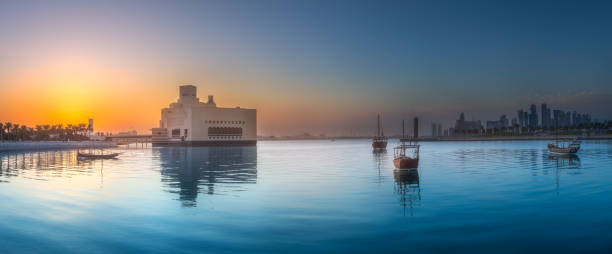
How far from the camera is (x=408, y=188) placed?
94.0 ft

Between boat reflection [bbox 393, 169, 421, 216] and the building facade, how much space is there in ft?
459

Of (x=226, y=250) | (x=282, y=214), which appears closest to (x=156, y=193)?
(x=282, y=214)

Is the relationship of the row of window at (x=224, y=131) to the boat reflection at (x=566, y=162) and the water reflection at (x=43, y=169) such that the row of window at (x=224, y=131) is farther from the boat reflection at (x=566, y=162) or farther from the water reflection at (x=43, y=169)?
the boat reflection at (x=566, y=162)

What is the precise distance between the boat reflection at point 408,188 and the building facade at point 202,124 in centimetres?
13982

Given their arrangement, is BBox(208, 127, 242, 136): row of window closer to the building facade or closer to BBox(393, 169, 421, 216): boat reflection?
the building facade

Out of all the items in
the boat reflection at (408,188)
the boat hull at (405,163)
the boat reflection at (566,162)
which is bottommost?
the boat reflection at (566,162)

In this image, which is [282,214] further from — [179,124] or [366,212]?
[179,124]

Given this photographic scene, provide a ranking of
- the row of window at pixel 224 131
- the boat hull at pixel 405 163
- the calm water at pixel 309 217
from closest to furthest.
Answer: the calm water at pixel 309 217
the boat hull at pixel 405 163
the row of window at pixel 224 131

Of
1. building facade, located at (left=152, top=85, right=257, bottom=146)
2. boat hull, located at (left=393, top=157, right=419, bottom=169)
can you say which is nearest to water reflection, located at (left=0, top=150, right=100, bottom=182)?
boat hull, located at (left=393, top=157, right=419, bottom=169)

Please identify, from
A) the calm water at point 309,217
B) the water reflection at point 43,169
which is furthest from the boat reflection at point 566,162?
the water reflection at point 43,169

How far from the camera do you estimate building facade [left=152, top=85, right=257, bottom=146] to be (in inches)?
6693

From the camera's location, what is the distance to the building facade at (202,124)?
558 feet

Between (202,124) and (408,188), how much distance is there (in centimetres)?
15094

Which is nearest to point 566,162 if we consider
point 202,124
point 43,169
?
point 43,169
